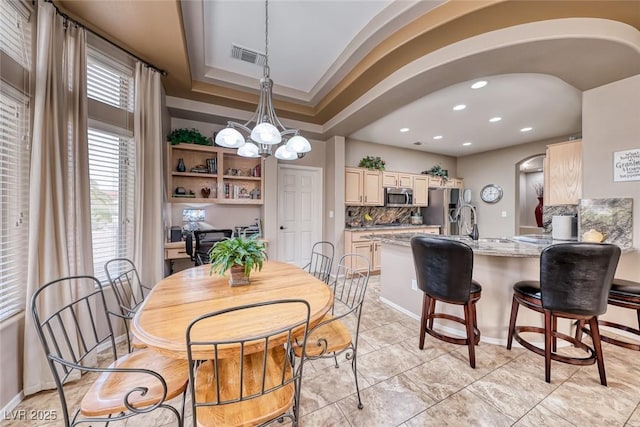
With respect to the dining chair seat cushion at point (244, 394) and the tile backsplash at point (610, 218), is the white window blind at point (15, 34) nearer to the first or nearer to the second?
the dining chair seat cushion at point (244, 394)

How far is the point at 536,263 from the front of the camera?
2.26 meters

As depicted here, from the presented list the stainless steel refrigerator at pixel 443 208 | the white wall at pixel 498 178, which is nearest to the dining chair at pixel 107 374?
the stainless steel refrigerator at pixel 443 208

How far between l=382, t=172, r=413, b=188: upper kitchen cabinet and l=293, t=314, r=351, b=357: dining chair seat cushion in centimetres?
413

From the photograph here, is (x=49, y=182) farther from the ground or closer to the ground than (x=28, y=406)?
farther from the ground

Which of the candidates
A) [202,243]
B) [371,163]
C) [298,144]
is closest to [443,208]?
[371,163]

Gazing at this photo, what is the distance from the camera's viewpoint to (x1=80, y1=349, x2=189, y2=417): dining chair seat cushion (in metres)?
1.01

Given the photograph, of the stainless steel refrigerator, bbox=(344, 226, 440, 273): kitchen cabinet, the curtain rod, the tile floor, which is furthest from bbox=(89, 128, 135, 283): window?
the stainless steel refrigerator

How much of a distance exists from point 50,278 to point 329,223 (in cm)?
368

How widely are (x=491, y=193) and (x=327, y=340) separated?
6.09 meters

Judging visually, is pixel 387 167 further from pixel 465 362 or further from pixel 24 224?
pixel 24 224

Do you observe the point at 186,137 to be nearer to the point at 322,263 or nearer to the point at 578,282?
the point at 322,263

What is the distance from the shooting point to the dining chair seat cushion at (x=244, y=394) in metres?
0.99

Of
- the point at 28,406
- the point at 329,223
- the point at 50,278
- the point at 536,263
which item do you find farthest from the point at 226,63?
the point at 536,263

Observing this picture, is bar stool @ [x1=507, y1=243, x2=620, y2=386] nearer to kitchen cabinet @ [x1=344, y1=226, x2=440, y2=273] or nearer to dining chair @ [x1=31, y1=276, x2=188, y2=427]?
dining chair @ [x1=31, y1=276, x2=188, y2=427]
